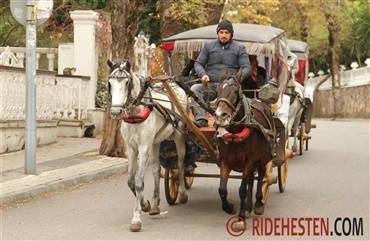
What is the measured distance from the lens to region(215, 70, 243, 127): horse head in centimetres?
987

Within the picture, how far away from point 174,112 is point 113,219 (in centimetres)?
176

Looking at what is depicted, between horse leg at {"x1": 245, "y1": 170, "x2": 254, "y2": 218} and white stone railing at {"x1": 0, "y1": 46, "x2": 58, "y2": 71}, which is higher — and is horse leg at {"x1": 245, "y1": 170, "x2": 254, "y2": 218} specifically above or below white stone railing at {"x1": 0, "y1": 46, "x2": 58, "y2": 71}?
below

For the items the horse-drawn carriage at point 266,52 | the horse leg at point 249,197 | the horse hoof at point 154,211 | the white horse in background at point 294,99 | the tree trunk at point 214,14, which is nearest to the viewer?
the horse leg at point 249,197

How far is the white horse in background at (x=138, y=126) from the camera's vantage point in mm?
10172

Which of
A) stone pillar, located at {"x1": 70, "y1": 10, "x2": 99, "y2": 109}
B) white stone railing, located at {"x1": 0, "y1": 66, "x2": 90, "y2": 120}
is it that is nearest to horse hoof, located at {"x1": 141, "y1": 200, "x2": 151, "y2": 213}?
white stone railing, located at {"x1": 0, "y1": 66, "x2": 90, "y2": 120}

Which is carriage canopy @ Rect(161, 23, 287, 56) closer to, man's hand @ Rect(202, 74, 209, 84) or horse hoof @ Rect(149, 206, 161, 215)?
man's hand @ Rect(202, 74, 209, 84)

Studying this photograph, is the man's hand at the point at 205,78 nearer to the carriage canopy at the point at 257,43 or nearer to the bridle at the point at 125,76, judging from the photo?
the bridle at the point at 125,76

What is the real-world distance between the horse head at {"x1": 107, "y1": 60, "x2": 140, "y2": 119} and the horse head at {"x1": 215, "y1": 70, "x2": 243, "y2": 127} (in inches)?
45.3

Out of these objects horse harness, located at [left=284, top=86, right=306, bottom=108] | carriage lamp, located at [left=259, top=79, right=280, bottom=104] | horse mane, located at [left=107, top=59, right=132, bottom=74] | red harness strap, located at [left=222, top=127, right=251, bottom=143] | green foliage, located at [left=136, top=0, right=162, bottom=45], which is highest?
green foliage, located at [left=136, top=0, right=162, bottom=45]

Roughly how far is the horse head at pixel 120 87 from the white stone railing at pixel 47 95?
25.6ft

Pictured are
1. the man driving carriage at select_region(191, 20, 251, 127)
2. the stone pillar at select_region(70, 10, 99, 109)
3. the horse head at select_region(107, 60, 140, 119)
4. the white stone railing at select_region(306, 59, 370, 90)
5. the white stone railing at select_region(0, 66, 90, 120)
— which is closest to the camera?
the horse head at select_region(107, 60, 140, 119)

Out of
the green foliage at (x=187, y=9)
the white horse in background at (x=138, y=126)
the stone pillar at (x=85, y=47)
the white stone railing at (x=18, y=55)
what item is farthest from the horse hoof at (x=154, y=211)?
the green foliage at (x=187, y=9)

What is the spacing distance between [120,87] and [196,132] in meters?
1.47

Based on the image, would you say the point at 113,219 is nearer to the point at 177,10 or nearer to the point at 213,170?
the point at 213,170
